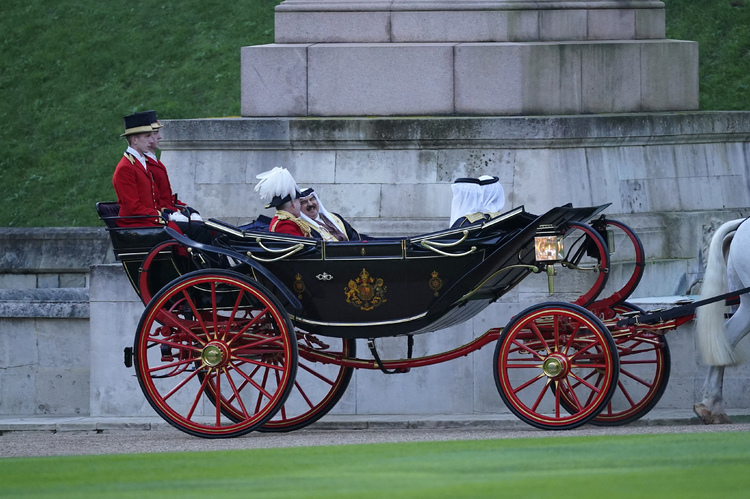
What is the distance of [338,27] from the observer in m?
11.4

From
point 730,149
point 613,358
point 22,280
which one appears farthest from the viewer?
point 22,280

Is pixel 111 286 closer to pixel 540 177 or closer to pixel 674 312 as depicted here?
pixel 540 177

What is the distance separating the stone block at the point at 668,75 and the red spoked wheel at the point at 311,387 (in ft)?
10.8

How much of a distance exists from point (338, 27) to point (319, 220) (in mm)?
2488

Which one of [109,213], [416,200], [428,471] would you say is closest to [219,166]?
[416,200]

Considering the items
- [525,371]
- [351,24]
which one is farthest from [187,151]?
[525,371]

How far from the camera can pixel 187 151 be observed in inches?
444

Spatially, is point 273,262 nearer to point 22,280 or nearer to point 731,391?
point 731,391

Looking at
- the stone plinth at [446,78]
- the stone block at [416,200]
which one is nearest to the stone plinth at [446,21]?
the stone plinth at [446,78]

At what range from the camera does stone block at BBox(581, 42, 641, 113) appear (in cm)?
1123

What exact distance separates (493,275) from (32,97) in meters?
14.5

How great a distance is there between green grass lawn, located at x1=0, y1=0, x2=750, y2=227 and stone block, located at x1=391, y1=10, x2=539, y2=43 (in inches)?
330

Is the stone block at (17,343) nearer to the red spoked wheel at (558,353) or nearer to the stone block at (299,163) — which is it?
the stone block at (299,163)

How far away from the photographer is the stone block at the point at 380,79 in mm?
11102
